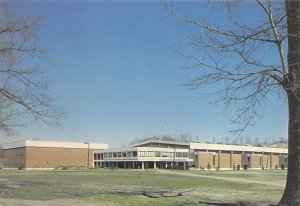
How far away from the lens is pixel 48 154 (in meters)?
144

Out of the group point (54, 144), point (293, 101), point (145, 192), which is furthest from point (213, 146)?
point (293, 101)

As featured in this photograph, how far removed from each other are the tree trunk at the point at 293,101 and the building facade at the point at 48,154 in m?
132

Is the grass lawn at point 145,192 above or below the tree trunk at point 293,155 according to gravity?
below

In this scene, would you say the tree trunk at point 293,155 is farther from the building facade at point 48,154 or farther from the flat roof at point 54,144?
the flat roof at point 54,144

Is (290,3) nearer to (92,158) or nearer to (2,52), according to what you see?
(2,52)

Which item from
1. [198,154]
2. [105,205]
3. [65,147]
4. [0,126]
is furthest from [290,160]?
[65,147]

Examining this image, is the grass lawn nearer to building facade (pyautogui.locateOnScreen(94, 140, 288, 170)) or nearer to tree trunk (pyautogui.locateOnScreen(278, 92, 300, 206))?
tree trunk (pyautogui.locateOnScreen(278, 92, 300, 206))

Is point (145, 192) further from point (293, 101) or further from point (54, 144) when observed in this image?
point (54, 144)

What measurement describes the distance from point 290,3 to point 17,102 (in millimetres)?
10212

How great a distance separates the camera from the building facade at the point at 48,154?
14025cm

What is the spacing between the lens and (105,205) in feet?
58.3

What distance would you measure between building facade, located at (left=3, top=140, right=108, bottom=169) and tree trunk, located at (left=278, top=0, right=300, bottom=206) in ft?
433

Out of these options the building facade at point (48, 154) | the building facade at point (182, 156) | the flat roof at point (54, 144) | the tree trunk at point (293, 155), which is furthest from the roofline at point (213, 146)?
the tree trunk at point (293, 155)

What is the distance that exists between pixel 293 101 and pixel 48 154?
5337 inches
